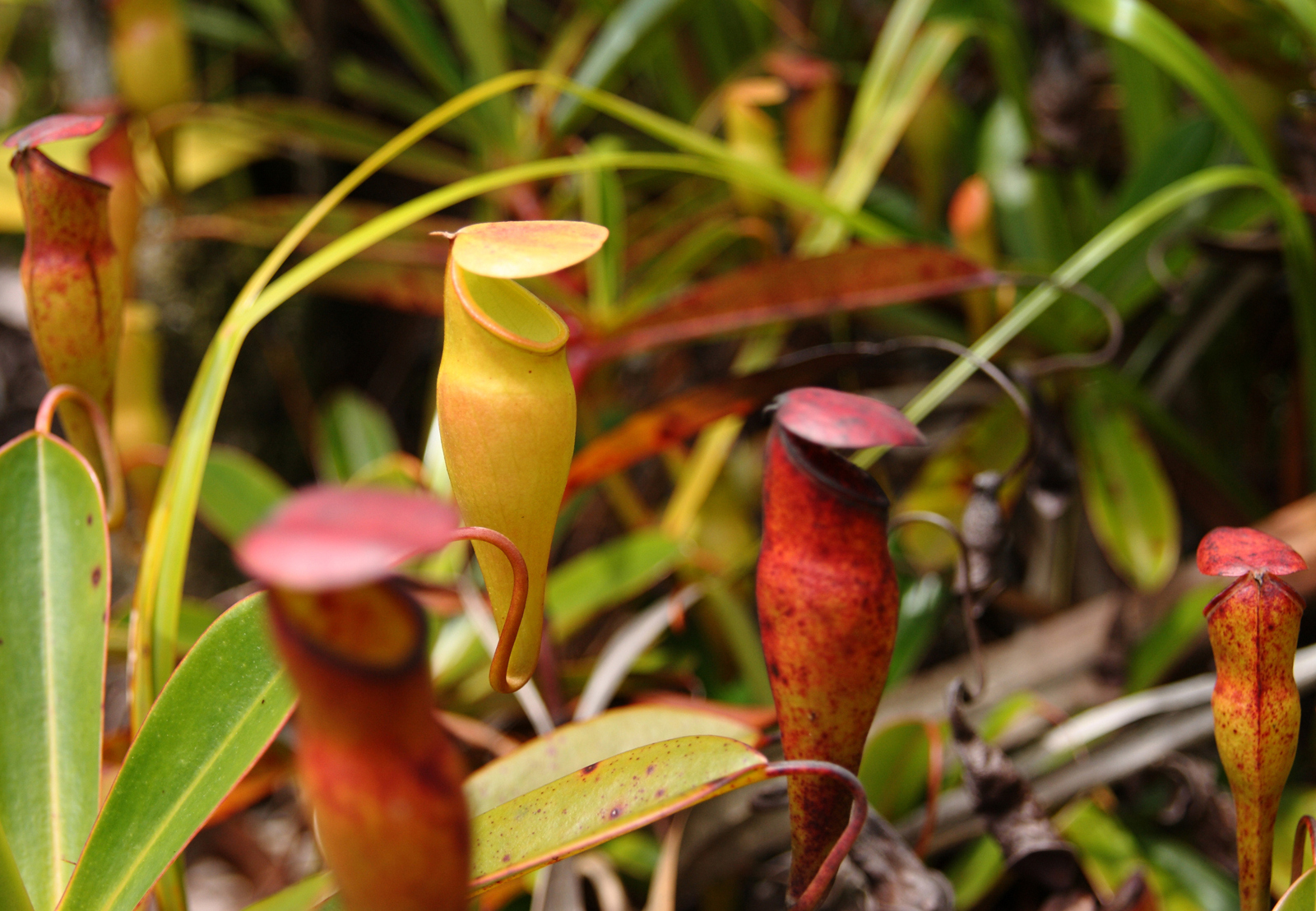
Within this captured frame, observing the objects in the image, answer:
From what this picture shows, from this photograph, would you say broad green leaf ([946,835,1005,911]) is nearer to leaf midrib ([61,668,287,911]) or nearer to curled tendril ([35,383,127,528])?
leaf midrib ([61,668,287,911])

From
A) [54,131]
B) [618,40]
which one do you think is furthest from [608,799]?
[618,40]

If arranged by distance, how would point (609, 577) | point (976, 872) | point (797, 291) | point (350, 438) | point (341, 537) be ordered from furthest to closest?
point (350, 438), point (609, 577), point (797, 291), point (976, 872), point (341, 537)

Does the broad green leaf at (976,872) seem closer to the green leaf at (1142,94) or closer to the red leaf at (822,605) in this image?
the red leaf at (822,605)

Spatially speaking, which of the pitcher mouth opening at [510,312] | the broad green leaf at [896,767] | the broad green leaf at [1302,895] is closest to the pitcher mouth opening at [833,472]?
the pitcher mouth opening at [510,312]

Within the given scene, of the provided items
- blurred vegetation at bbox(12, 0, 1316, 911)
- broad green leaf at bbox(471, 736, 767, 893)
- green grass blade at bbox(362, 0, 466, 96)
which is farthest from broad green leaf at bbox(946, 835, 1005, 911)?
green grass blade at bbox(362, 0, 466, 96)

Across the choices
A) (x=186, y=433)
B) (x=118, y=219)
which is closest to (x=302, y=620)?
(x=186, y=433)

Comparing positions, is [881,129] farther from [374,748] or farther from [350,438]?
[374,748]
